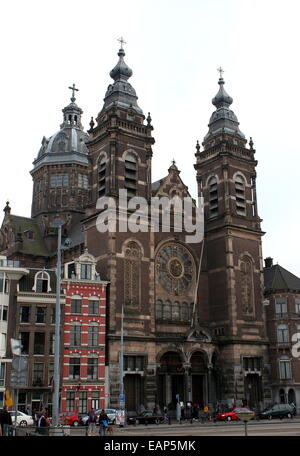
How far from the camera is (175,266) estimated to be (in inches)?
2461

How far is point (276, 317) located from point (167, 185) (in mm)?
19878

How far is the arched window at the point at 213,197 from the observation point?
6800 centimetres

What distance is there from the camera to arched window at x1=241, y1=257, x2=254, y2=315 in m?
63.4

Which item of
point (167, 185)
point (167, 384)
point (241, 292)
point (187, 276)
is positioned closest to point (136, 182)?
point (167, 185)

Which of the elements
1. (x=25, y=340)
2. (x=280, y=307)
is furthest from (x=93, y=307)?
(x=280, y=307)

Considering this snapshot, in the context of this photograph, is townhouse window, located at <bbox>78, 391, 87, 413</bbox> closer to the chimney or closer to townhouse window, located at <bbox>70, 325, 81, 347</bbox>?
townhouse window, located at <bbox>70, 325, 81, 347</bbox>

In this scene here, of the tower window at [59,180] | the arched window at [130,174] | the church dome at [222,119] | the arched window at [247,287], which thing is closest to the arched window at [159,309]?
the arched window at [247,287]

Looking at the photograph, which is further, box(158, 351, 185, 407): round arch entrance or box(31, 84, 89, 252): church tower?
box(31, 84, 89, 252): church tower

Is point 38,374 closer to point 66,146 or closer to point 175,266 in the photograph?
point 175,266

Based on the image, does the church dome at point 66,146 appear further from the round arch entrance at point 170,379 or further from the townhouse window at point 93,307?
the round arch entrance at point 170,379

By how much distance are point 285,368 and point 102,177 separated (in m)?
29.5

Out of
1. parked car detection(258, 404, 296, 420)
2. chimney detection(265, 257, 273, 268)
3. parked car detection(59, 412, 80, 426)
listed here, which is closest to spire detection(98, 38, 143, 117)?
chimney detection(265, 257, 273, 268)

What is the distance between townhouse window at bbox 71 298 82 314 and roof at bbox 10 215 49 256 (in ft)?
64.7

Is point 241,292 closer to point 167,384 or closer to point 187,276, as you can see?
point 187,276
